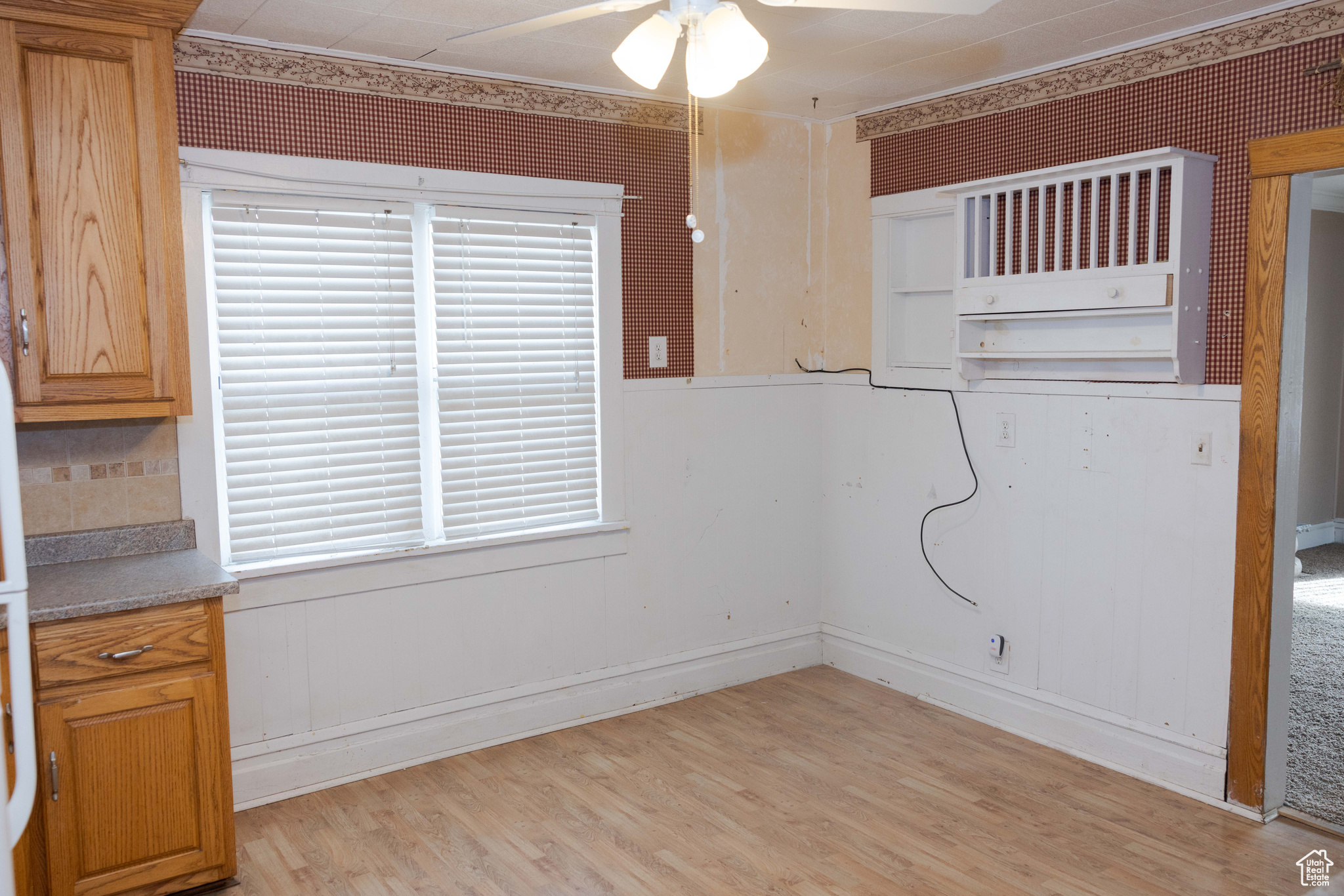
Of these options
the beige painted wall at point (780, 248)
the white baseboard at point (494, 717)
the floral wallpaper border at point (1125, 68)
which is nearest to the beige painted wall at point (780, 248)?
the beige painted wall at point (780, 248)

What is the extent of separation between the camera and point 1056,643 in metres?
3.65

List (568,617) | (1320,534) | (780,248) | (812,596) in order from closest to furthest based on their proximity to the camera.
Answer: (568,617)
(780,248)
(812,596)
(1320,534)

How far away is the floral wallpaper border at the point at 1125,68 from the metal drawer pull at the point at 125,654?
3307 millimetres

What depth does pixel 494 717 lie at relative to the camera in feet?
A: 12.2

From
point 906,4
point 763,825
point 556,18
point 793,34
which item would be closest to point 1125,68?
point 793,34

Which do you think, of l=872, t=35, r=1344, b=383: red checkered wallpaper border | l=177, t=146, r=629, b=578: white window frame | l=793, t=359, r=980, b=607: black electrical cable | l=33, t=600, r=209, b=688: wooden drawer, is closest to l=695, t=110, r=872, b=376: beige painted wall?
l=793, t=359, r=980, b=607: black electrical cable

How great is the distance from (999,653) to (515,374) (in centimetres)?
215

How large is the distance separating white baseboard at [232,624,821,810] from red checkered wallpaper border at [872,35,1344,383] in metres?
2.20

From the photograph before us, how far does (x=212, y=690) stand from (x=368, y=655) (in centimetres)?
90

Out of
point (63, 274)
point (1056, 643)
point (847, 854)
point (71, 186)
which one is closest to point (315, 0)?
point (71, 186)

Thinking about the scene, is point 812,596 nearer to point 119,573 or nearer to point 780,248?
point 780,248

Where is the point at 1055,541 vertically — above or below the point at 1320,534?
above

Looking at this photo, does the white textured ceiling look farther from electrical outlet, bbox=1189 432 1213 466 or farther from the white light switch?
electrical outlet, bbox=1189 432 1213 466

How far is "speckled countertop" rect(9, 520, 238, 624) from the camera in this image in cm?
241
